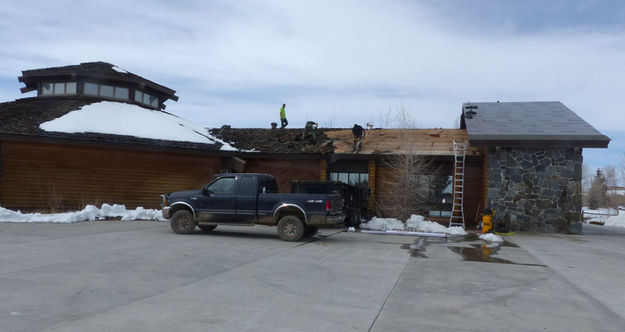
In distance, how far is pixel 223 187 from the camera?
13.9 m

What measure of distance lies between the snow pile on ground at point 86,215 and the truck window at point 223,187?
6.24 m

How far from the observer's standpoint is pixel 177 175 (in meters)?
21.9

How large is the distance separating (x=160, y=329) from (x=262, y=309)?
4.51ft

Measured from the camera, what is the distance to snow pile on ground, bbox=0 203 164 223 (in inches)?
643

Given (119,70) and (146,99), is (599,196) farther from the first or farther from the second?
(119,70)

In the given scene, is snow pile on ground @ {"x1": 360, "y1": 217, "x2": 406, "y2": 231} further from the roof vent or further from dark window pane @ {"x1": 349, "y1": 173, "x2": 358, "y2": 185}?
the roof vent

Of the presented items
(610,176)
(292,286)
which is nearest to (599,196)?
(610,176)

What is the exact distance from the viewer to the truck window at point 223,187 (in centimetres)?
1374

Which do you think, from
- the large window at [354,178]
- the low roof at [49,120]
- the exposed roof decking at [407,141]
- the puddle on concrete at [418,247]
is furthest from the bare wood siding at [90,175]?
the puddle on concrete at [418,247]

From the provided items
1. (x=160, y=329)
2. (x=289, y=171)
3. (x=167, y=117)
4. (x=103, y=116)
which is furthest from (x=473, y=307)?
(x=167, y=117)

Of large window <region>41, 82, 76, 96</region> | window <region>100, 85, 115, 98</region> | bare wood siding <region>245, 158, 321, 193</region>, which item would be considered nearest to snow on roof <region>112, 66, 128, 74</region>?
window <region>100, 85, 115, 98</region>

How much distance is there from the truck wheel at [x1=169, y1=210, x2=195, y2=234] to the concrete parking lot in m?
1.19

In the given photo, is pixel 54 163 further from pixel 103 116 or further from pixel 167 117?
pixel 167 117

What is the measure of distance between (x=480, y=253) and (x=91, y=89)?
2159 centimetres
